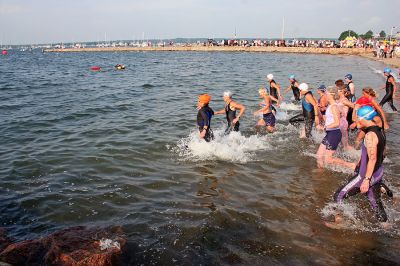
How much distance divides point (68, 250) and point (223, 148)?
5820mm

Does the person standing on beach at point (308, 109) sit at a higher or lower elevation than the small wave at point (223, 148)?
higher

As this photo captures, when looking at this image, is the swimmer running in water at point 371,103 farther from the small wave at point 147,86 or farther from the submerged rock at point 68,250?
the small wave at point 147,86

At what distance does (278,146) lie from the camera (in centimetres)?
1076

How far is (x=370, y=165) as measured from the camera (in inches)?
207

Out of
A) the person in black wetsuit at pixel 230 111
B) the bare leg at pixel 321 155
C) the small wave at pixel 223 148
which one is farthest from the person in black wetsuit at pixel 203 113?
the bare leg at pixel 321 155

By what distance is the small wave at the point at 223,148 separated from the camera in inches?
386

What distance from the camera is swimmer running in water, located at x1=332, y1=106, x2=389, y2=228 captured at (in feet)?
17.1

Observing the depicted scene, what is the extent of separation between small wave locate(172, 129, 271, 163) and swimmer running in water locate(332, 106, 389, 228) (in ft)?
13.4

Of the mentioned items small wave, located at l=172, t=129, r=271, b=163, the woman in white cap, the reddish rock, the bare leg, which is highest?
the woman in white cap

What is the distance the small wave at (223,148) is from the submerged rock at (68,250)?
4.44 metres

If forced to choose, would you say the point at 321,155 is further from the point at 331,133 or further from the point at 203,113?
the point at 203,113

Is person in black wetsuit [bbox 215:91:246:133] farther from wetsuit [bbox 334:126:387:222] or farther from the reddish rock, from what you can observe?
the reddish rock

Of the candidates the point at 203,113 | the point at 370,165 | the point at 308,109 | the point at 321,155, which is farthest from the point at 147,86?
the point at 370,165

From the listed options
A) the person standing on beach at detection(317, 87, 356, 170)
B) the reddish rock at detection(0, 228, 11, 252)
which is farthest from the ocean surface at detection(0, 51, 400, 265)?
the person standing on beach at detection(317, 87, 356, 170)
